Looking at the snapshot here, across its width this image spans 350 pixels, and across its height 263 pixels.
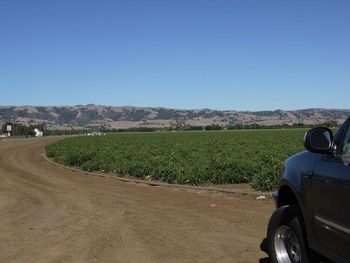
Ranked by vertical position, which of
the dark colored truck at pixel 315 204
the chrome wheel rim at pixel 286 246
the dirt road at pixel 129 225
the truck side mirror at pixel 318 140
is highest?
the truck side mirror at pixel 318 140

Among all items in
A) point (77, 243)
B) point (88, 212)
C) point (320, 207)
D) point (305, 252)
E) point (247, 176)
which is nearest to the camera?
point (320, 207)

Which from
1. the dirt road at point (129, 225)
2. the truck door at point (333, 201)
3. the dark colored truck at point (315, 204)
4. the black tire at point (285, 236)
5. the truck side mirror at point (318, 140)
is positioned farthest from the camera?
the dirt road at point (129, 225)

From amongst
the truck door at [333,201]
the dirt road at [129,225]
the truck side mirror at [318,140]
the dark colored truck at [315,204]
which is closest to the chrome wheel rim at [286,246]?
the dark colored truck at [315,204]

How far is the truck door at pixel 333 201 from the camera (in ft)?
13.3

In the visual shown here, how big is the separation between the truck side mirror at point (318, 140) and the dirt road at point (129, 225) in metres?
2.64

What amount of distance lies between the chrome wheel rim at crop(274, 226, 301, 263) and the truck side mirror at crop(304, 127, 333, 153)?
3.98 feet

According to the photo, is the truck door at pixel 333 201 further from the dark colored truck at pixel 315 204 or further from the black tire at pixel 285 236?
the black tire at pixel 285 236

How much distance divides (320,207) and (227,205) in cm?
703

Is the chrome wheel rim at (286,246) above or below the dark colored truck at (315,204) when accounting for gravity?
below

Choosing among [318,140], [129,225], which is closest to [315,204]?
[318,140]

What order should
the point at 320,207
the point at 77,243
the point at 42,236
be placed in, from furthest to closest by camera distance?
the point at 42,236, the point at 77,243, the point at 320,207

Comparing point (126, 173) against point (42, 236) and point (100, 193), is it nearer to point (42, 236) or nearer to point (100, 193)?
point (100, 193)

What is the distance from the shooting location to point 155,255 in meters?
7.02

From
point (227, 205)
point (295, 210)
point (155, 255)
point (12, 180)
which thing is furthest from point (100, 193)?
point (295, 210)
